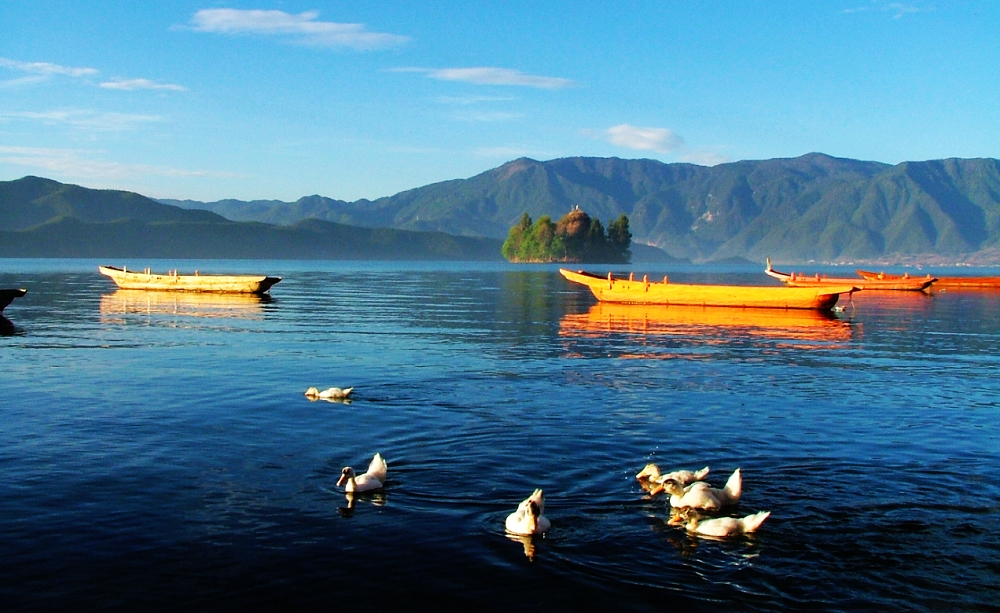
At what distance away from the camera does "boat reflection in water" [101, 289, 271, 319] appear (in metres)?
51.5

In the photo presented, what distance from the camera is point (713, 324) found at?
4784 centimetres

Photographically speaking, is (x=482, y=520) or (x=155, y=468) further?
(x=155, y=468)

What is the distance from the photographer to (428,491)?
14.0 m

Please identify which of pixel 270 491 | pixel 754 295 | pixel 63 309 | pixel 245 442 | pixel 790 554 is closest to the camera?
pixel 790 554

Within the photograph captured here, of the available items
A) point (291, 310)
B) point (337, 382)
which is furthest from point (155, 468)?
point (291, 310)

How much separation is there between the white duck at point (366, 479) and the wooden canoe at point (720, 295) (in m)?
47.9

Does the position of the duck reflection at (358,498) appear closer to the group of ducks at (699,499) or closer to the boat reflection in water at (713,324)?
the group of ducks at (699,499)

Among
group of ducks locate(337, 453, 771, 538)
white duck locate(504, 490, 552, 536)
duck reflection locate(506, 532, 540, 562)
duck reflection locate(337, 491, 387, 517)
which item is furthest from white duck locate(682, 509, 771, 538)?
duck reflection locate(337, 491, 387, 517)

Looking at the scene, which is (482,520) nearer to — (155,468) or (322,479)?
(322,479)

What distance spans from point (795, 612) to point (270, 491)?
7934 mm

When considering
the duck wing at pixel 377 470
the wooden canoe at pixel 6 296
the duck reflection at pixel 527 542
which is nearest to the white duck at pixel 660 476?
the duck reflection at pixel 527 542

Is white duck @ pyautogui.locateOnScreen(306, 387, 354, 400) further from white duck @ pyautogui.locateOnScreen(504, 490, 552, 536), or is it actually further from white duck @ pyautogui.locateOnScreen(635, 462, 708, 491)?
white duck @ pyautogui.locateOnScreen(504, 490, 552, 536)

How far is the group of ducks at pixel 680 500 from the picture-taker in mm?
11812

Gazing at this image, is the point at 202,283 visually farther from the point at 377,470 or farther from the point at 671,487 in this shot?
the point at 671,487
